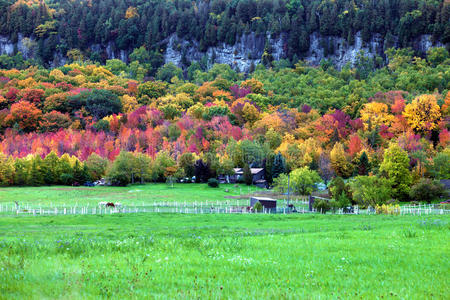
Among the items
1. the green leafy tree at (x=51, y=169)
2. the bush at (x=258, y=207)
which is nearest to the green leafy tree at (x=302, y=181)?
the bush at (x=258, y=207)

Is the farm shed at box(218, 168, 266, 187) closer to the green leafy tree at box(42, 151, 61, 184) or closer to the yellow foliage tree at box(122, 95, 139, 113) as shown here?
the green leafy tree at box(42, 151, 61, 184)

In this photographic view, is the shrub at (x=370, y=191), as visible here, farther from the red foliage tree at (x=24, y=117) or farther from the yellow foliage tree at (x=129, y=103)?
the red foliage tree at (x=24, y=117)

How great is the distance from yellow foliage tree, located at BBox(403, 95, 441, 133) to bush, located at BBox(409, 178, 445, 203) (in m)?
48.6

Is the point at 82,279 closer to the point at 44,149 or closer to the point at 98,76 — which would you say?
the point at 44,149

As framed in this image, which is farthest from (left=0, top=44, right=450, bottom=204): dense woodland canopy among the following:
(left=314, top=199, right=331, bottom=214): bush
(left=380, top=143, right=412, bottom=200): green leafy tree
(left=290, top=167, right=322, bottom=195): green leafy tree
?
(left=314, top=199, right=331, bottom=214): bush

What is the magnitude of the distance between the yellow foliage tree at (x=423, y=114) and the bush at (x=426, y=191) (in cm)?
4857

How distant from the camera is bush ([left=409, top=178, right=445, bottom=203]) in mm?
56562

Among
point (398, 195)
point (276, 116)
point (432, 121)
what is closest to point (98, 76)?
point (276, 116)

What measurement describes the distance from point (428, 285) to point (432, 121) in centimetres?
10291

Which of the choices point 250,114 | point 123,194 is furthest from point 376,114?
point 123,194

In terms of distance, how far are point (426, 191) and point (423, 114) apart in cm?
5297

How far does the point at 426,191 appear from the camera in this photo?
185 ft

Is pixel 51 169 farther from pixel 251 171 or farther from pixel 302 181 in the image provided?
pixel 302 181

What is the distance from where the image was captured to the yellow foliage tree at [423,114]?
102 m
